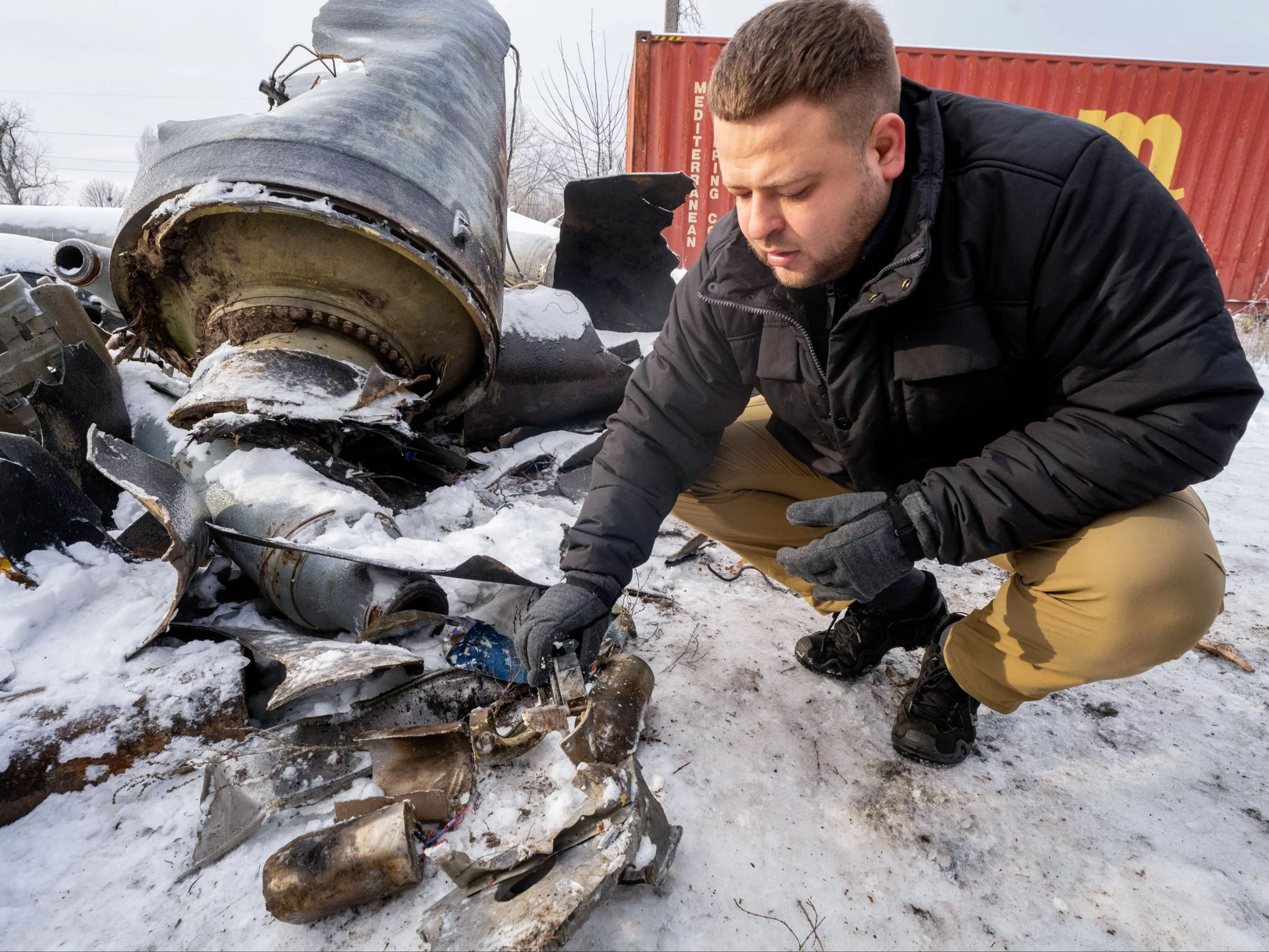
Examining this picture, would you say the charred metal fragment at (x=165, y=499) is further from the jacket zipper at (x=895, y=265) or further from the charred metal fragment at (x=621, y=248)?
the charred metal fragment at (x=621, y=248)

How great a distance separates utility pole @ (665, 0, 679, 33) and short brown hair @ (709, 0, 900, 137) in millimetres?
11171

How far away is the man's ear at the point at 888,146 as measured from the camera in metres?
1.30

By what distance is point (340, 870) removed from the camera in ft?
3.74

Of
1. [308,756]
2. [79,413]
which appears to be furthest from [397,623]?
[79,413]

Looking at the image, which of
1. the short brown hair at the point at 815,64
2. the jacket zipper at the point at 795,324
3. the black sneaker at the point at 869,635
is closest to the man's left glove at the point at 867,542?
the jacket zipper at the point at 795,324

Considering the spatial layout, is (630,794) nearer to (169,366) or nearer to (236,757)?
(236,757)

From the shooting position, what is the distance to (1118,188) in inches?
49.3

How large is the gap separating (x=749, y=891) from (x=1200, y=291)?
4.68 ft

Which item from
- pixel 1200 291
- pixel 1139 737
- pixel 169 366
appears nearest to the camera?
pixel 1200 291

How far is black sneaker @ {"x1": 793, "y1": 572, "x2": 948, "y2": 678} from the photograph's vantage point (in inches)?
72.9

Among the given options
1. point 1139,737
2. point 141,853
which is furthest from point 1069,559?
point 141,853

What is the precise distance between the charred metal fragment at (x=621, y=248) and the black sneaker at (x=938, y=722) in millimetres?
3122

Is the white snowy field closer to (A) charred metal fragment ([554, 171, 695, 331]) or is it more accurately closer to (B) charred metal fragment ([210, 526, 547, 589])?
(B) charred metal fragment ([210, 526, 547, 589])

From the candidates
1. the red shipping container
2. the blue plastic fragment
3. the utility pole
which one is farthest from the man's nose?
the utility pole
